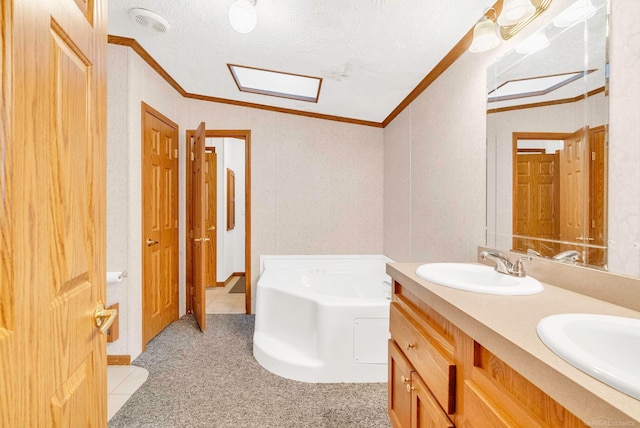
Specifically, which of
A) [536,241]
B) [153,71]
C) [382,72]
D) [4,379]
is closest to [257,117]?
[153,71]

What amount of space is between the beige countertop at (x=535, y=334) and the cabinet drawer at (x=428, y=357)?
0.43ft

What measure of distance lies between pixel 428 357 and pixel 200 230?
226cm

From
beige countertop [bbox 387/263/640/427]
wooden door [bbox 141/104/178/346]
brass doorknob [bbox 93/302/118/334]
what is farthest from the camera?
wooden door [bbox 141/104/178/346]

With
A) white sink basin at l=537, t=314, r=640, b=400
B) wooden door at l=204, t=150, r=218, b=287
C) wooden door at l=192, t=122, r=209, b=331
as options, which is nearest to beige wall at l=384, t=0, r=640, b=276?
white sink basin at l=537, t=314, r=640, b=400

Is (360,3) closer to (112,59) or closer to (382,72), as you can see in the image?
(382,72)

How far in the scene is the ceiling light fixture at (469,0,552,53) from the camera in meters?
1.24

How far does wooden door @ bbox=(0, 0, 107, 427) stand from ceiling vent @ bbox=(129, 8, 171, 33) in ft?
4.14

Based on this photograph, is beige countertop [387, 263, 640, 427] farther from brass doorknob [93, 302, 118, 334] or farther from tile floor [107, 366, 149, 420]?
tile floor [107, 366, 149, 420]

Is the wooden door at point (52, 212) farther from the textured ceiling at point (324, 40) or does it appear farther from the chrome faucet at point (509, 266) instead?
the chrome faucet at point (509, 266)

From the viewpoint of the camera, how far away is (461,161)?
185cm

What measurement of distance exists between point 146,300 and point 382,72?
8.61 ft

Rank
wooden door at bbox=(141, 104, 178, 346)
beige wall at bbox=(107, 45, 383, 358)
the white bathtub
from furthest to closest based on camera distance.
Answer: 1. beige wall at bbox=(107, 45, 383, 358)
2. wooden door at bbox=(141, 104, 178, 346)
3. the white bathtub

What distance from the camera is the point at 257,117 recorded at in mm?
3301

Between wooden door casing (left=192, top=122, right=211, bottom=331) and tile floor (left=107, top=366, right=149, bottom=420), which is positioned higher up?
wooden door casing (left=192, top=122, right=211, bottom=331)
